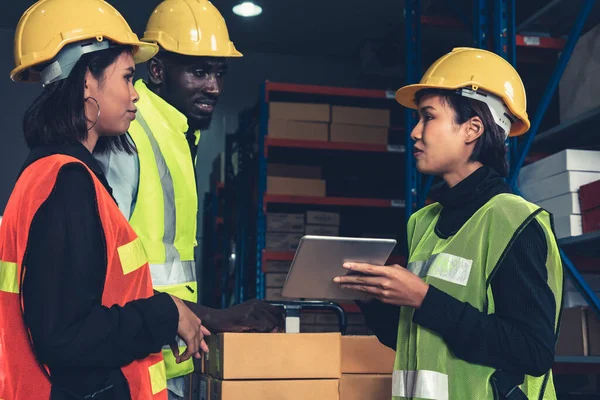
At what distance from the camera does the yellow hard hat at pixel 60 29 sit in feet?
6.17

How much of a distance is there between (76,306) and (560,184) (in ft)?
10.0

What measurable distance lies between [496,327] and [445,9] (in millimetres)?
3949

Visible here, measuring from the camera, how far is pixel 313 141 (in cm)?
637

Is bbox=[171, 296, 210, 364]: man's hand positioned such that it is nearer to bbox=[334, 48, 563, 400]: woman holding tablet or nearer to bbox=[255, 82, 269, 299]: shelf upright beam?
bbox=[334, 48, 563, 400]: woman holding tablet

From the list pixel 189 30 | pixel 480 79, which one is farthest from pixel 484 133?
pixel 189 30

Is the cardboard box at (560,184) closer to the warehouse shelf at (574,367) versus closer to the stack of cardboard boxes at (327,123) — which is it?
the warehouse shelf at (574,367)

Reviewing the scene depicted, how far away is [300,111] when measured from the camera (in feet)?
21.0

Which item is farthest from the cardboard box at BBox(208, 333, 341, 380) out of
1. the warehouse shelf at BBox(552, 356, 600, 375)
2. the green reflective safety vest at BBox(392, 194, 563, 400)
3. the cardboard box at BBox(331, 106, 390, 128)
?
the cardboard box at BBox(331, 106, 390, 128)

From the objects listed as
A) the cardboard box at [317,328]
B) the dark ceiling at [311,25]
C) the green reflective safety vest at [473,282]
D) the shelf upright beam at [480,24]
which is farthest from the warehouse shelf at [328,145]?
the green reflective safety vest at [473,282]

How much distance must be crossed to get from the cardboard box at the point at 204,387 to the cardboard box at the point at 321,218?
3380 millimetres

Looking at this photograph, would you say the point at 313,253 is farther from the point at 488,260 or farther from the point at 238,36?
the point at 238,36

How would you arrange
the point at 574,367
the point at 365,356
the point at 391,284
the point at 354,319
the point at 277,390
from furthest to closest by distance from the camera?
the point at 354,319
the point at 574,367
the point at 365,356
the point at 277,390
the point at 391,284

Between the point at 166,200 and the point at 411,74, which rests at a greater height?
the point at 411,74

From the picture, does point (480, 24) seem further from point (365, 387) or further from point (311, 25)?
point (311, 25)
